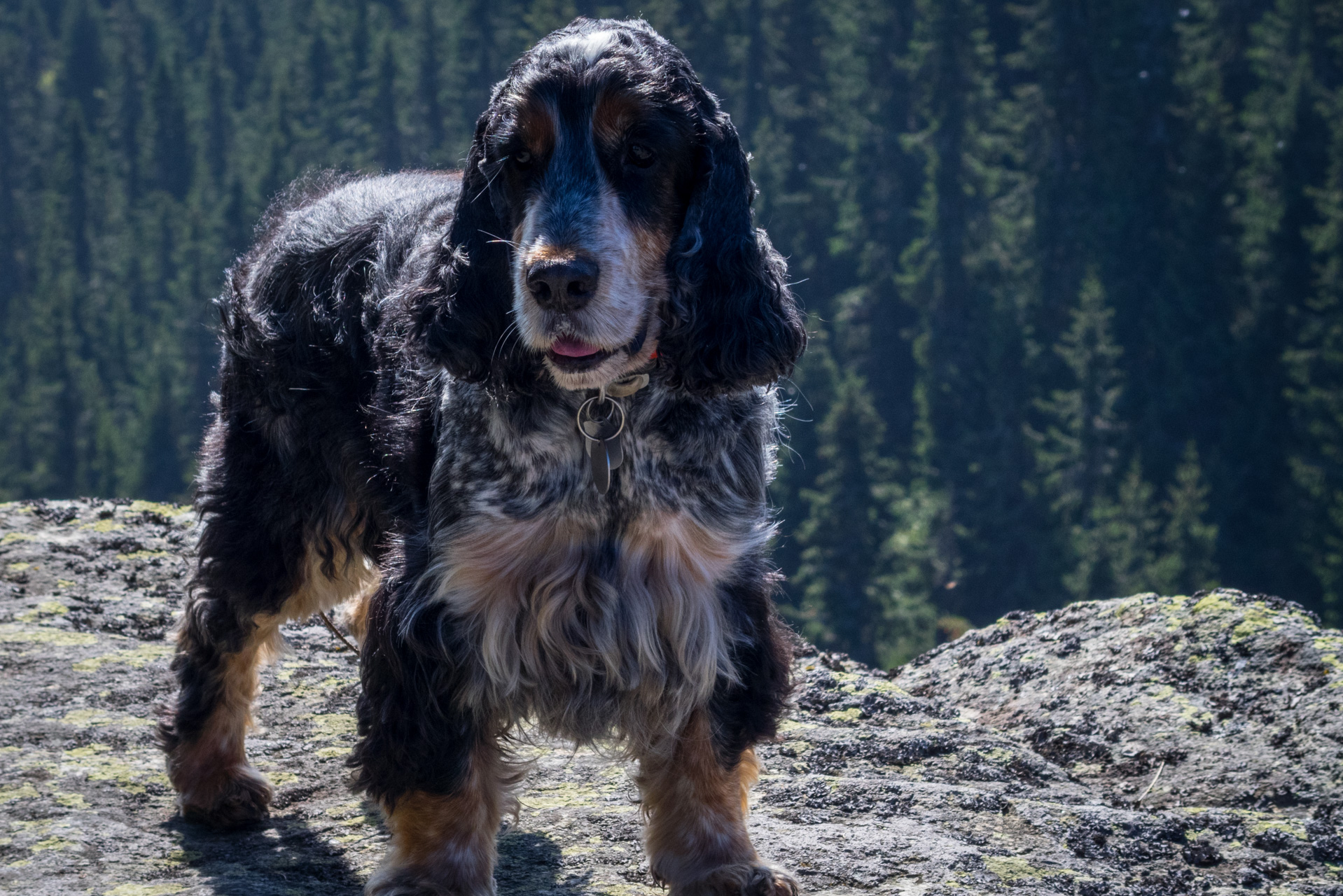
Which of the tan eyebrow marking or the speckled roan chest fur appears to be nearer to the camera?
the tan eyebrow marking

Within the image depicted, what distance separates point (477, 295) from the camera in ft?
12.0

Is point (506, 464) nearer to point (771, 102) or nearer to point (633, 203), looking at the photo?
point (633, 203)

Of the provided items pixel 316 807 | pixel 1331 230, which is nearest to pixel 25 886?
pixel 316 807

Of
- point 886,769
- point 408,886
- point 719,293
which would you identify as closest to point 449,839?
point 408,886

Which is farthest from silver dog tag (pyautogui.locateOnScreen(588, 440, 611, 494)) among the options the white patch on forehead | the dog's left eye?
the white patch on forehead

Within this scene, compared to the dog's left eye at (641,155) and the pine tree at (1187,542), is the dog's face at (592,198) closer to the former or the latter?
the dog's left eye at (641,155)

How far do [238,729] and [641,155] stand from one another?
2.49 meters

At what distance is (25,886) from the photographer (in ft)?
12.4

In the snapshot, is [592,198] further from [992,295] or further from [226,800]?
[992,295]

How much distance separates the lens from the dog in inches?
134

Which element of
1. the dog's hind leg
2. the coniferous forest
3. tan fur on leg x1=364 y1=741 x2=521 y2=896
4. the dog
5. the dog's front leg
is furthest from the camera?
the coniferous forest

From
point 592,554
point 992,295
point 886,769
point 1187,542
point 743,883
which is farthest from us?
point 992,295

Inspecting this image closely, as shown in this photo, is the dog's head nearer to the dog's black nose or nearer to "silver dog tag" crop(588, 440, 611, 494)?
the dog's black nose

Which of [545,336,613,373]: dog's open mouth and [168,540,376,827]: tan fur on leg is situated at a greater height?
[545,336,613,373]: dog's open mouth
